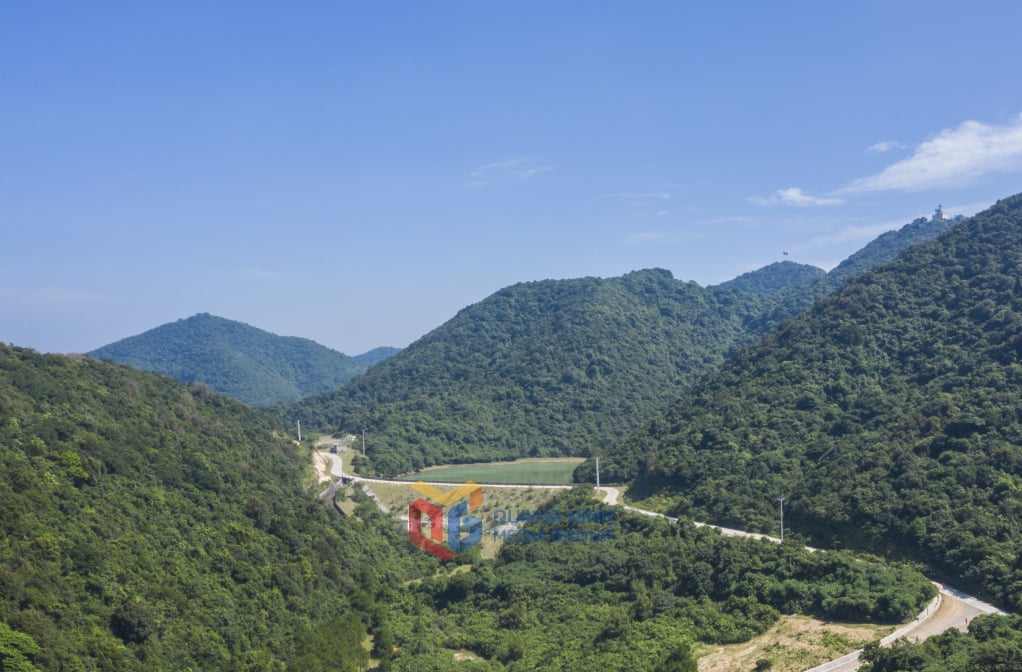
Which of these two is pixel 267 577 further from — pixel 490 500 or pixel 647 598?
pixel 490 500

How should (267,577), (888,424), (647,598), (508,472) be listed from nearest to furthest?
(267,577)
(647,598)
(888,424)
(508,472)

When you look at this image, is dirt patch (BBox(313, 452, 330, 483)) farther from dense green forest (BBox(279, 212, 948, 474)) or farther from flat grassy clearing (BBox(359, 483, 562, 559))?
flat grassy clearing (BBox(359, 483, 562, 559))

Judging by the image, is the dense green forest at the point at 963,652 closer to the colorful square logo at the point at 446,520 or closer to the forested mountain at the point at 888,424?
the forested mountain at the point at 888,424

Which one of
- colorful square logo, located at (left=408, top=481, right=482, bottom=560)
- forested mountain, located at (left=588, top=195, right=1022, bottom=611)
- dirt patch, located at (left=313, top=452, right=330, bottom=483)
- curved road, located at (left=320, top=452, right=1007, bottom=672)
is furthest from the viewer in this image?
dirt patch, located at (left=313, top=452, right=330, bottom=483)

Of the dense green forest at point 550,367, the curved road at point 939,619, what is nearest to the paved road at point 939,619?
the curved road at point 939,619

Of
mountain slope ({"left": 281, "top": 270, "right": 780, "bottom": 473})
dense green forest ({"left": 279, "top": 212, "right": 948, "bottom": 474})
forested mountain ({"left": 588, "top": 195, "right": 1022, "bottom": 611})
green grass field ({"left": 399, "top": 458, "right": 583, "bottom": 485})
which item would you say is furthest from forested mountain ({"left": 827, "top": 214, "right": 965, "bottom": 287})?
green grass field ({"left": 399, "top": 458, "right": 583, "bottom": 485})

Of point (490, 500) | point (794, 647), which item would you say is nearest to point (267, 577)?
point (794, 647)
